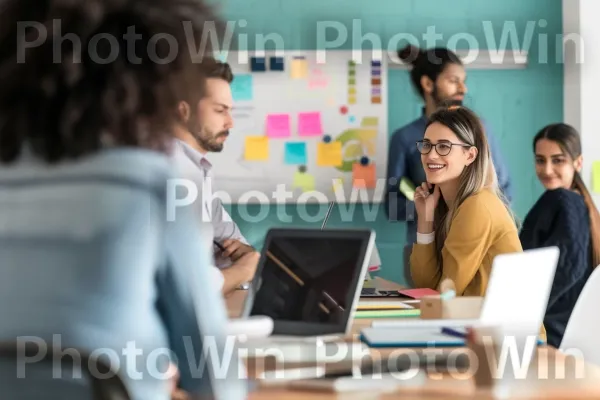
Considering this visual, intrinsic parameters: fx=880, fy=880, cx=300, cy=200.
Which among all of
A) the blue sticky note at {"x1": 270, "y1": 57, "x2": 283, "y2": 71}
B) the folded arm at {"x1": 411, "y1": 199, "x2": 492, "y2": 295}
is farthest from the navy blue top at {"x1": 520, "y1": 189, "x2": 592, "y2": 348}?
the blue sticky note at {"x1": 270, "y1": 57, "x2": 283, "y2": 71}

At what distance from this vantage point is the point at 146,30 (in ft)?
3.76

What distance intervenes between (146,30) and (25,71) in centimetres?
16

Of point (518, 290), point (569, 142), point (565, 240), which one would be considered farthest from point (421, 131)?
point (518, 290)

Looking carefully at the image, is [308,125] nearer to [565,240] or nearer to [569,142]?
[569,142]

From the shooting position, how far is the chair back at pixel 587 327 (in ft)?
7.36

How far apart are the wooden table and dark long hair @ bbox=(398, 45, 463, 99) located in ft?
A: 9.82

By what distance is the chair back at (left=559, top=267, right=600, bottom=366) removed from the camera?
7.36 ft

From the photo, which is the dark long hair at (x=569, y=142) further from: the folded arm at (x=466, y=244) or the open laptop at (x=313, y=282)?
the open laptop at (x=313, y=282)

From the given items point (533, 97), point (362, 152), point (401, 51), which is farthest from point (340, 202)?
point (533, 97)

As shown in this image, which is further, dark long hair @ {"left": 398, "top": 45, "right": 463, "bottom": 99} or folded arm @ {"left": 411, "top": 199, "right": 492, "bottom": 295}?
dark long hair @ {"left": 398, "top": 45, "right": 463, "bottom": 99}

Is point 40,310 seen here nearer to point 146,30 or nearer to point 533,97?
point 146,30

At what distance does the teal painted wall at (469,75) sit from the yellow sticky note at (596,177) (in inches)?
11.9

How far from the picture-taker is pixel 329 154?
189 inches

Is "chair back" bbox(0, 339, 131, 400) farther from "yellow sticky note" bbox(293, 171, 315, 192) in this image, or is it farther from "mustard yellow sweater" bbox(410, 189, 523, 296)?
"yellow sticky note" bbox(293, 171, 315, 192)
